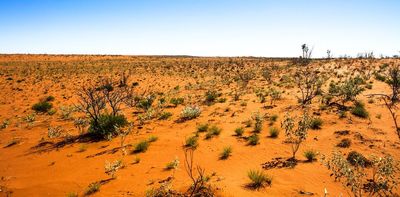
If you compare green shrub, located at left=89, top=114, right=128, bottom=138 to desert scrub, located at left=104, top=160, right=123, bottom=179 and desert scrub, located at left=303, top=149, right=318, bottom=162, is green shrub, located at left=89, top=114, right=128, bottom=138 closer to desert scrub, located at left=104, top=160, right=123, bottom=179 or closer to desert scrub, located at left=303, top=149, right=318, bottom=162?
desert scrub, located at left=104, top=160, right=123, bottom=179

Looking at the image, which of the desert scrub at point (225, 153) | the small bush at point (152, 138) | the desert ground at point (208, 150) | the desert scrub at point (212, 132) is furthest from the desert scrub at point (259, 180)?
the small bush at point (152, 138)

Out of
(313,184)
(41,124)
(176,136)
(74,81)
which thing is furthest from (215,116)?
(74,81)

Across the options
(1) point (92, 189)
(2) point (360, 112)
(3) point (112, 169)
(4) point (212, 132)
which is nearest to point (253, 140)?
(4) point (212, 132)

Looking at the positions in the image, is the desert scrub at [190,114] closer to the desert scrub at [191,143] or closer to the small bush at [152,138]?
the small bush at [152,138]

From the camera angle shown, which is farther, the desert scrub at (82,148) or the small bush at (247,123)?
the small bush at (247,123)

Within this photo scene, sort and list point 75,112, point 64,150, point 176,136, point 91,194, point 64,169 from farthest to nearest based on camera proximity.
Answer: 1. point 75,112
2. point 176,136
3. point 64,150
4. point 64,169
5. point 91,194

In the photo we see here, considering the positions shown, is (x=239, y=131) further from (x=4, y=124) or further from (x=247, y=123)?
(x=4, y=124)

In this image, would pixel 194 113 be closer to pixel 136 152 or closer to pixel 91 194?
pixel 136 152

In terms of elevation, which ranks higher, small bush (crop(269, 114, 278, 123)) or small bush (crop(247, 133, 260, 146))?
small bush (crop(269, 114, 278, 123))

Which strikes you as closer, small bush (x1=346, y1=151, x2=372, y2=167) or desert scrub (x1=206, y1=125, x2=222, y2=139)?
small bush (x1=346, y1=151, x2=372, y2=167)

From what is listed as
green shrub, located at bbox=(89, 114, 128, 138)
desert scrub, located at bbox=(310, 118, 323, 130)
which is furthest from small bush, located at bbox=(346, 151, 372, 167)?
green shrub, located at bbox=(89, 114, 128, 138)

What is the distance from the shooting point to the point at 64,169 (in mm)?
8992

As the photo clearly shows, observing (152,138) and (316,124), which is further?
(316,124)

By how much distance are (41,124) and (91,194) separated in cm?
995
